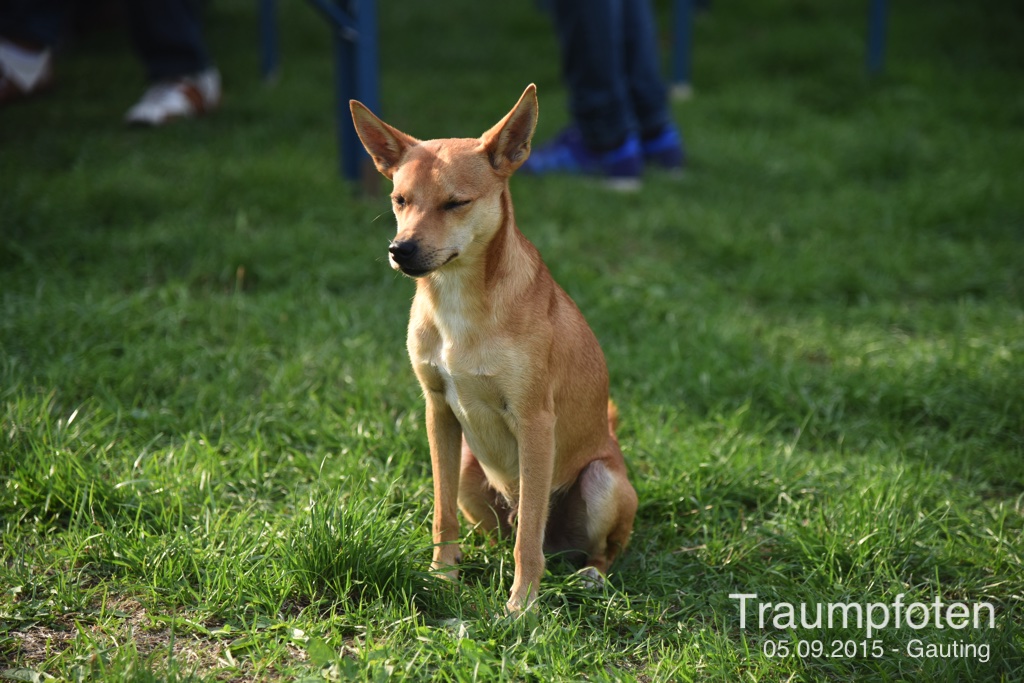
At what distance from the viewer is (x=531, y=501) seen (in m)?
2.46

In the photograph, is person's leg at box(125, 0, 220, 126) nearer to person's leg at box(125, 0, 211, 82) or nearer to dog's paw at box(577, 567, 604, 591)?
person's leg at box(125, 0, 211, 82)

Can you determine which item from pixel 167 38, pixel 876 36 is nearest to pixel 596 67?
pixel 167 38

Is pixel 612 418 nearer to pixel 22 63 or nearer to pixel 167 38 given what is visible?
pixel 167 38

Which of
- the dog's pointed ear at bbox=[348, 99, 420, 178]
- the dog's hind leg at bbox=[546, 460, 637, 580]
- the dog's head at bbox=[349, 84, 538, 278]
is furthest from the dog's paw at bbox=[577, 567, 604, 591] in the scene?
the dog's pointed ear at bbox=[348, 99, 420, 178]

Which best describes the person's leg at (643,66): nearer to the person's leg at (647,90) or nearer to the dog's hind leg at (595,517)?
the person's leg at (647,90)

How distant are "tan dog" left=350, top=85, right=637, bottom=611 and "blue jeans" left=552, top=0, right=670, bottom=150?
3.19 metres

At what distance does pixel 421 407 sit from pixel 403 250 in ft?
4.12

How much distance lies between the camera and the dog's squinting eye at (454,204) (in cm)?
229

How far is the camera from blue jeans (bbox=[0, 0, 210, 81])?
20.1ft

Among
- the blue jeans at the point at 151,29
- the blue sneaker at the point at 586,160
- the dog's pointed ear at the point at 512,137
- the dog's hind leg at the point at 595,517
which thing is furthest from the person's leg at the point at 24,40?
the dog's hind leg at the point at 595,517

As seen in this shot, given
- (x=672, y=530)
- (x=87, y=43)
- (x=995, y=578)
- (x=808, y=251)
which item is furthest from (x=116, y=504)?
(x=87, y=43)

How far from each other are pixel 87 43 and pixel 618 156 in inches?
206

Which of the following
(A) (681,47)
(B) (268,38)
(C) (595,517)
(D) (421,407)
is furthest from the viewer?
(A) (681,47)

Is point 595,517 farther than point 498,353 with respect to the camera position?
Yes
